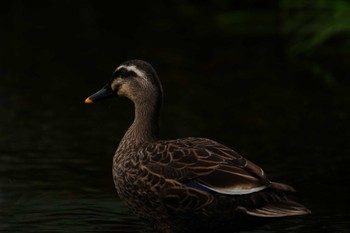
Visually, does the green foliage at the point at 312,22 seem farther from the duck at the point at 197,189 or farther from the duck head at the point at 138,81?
the duck at the point at 197,189

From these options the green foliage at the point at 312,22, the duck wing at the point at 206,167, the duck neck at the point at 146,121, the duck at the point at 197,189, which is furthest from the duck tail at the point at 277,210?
the green foliage at the point at 312,22

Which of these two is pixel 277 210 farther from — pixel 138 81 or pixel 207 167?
pixel 138 81

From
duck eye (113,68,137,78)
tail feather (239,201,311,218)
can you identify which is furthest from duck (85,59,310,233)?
duck eye (113,68,137,78)

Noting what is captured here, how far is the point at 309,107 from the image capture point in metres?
11.6

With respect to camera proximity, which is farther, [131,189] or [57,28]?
[57,28]

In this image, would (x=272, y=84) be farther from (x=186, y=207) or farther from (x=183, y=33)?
(x=186, y=207)

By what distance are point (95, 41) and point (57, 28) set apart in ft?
3.06

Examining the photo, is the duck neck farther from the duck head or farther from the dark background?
the dark background

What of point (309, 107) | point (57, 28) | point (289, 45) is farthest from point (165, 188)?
point (57, 28)

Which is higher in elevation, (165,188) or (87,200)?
(165,188)

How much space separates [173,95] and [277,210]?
211 inches

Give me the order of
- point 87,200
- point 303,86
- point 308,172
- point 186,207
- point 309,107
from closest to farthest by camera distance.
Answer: point 186,207, point 87,200, point 308,172, point 309,107, point 303,86

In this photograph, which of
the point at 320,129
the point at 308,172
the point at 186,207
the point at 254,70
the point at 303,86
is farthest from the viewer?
the point at 254,70

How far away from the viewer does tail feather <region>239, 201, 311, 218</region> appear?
683cm
